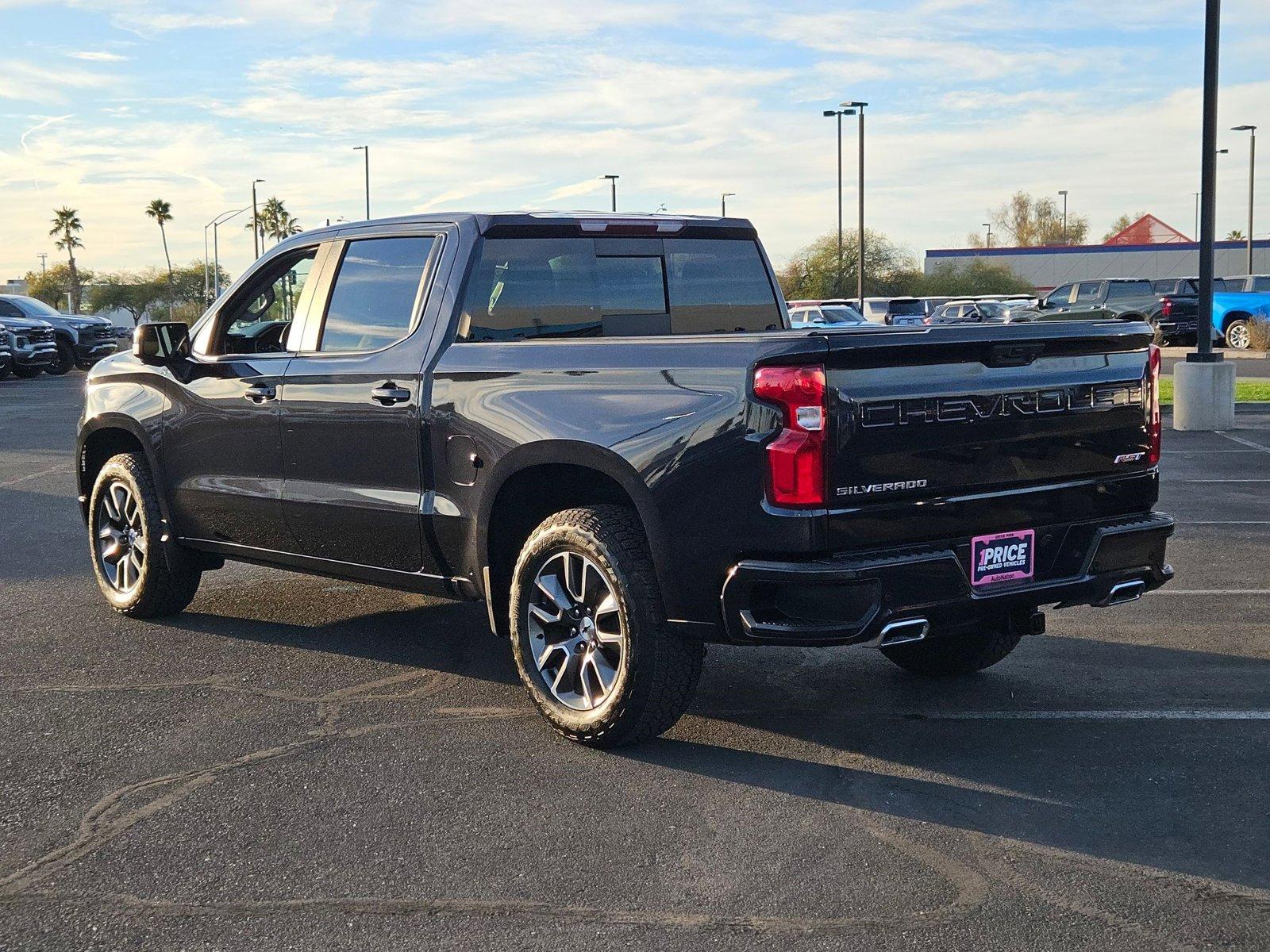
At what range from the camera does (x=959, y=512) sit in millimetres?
4812

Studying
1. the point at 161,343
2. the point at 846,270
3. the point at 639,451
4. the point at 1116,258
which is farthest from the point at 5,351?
the point at 1116,258

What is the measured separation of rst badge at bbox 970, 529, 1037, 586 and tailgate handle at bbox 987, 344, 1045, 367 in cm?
58

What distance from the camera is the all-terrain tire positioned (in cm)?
717

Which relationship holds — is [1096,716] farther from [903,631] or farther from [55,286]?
[55,286]

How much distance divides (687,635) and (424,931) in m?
1.54

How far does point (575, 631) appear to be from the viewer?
5.30 m

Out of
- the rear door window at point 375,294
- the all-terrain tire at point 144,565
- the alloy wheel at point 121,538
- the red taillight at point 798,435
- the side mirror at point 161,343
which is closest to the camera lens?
the red taillight at point 798,435

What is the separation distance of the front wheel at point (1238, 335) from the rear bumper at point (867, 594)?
31590 mm

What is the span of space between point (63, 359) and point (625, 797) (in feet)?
114

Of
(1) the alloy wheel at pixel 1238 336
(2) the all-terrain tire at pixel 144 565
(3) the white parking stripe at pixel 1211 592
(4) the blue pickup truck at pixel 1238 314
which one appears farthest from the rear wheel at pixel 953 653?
(1) the alloy wheel at pixel 1238 336

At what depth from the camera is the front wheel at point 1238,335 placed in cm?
3375

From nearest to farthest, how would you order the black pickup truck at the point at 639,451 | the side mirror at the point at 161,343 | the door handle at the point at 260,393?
1. the black pickup truck at the point at 639,451
2. the door handle at the point at 260,393
3. the side mirror at the point at 161,343

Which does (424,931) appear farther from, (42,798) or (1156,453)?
(1156,453)

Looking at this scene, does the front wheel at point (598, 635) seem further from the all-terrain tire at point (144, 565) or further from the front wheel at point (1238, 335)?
the front wheel at point (1238, 335)
